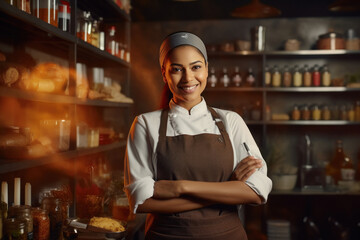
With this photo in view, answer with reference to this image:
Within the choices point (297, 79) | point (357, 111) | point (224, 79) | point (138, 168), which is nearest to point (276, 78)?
point (297, 79)

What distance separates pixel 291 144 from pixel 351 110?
0.75 metres

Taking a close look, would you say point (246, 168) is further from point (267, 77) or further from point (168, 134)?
point (267, 77)

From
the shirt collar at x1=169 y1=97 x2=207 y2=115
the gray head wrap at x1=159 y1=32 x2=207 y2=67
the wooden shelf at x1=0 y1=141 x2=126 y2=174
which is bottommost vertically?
the wooden shelf at x1=0 y1=141 x2=126 y2=174

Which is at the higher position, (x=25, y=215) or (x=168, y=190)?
(x=168, y=190)

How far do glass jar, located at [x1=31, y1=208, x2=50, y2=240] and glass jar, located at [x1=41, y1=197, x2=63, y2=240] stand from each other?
0.10 m

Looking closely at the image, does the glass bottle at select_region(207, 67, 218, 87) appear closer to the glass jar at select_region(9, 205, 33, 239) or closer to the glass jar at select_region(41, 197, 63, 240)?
the glass jar at select_region(41, 197, 63, 240)

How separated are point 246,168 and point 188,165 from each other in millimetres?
212

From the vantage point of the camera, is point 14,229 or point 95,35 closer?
point 14,229

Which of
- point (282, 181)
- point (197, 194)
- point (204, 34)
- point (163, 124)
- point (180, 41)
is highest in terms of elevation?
point (204, 34)

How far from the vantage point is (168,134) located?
5.28ft

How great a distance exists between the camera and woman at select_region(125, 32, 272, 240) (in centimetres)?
149

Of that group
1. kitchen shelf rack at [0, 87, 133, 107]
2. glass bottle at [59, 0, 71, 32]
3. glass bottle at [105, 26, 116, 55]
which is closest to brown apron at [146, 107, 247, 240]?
kitchen shelf rack at [0, 87, 133, 107]

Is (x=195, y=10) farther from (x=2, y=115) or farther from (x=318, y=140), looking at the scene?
(x=2, y=115)

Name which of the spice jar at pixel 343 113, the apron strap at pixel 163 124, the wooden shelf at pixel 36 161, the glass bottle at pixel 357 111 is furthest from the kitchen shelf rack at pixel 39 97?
the glass bottle at pixel 357 111
